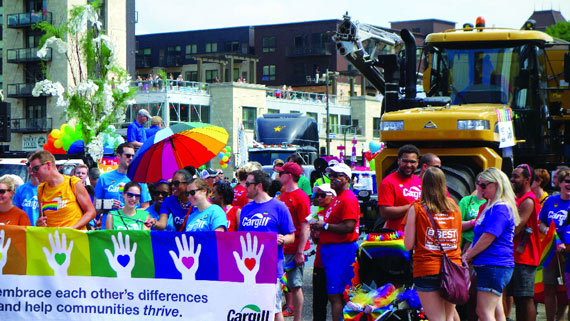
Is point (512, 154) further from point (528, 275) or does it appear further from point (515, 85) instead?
point (528, 275)

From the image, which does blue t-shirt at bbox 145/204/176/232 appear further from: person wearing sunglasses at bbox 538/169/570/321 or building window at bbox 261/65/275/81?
building window at bbox 261/65/275/81

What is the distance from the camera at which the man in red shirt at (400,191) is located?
962cm

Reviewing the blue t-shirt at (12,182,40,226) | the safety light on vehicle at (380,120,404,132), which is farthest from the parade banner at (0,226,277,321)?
the safety light on vehicle at (380,120,404,132)

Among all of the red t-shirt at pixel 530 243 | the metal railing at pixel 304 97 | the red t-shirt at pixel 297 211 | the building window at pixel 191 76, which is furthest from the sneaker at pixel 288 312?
the building window at pixel 191 76

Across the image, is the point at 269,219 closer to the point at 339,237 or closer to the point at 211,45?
the point at 339,237

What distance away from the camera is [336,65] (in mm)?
94562

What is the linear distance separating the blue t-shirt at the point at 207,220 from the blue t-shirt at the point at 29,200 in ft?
6.71

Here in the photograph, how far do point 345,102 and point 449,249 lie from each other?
252ft

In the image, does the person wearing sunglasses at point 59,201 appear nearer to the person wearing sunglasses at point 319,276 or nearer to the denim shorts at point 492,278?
the person wearing sunglasses at point 319,276

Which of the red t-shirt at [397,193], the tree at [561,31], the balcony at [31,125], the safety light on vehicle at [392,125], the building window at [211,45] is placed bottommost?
the balcony at [31,125]

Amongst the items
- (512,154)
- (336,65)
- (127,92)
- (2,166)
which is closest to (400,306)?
(512,154)

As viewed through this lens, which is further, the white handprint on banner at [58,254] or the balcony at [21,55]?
the balcony at [21,55]

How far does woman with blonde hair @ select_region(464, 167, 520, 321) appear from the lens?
827 centimetres

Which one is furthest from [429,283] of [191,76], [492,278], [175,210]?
[191,76]
